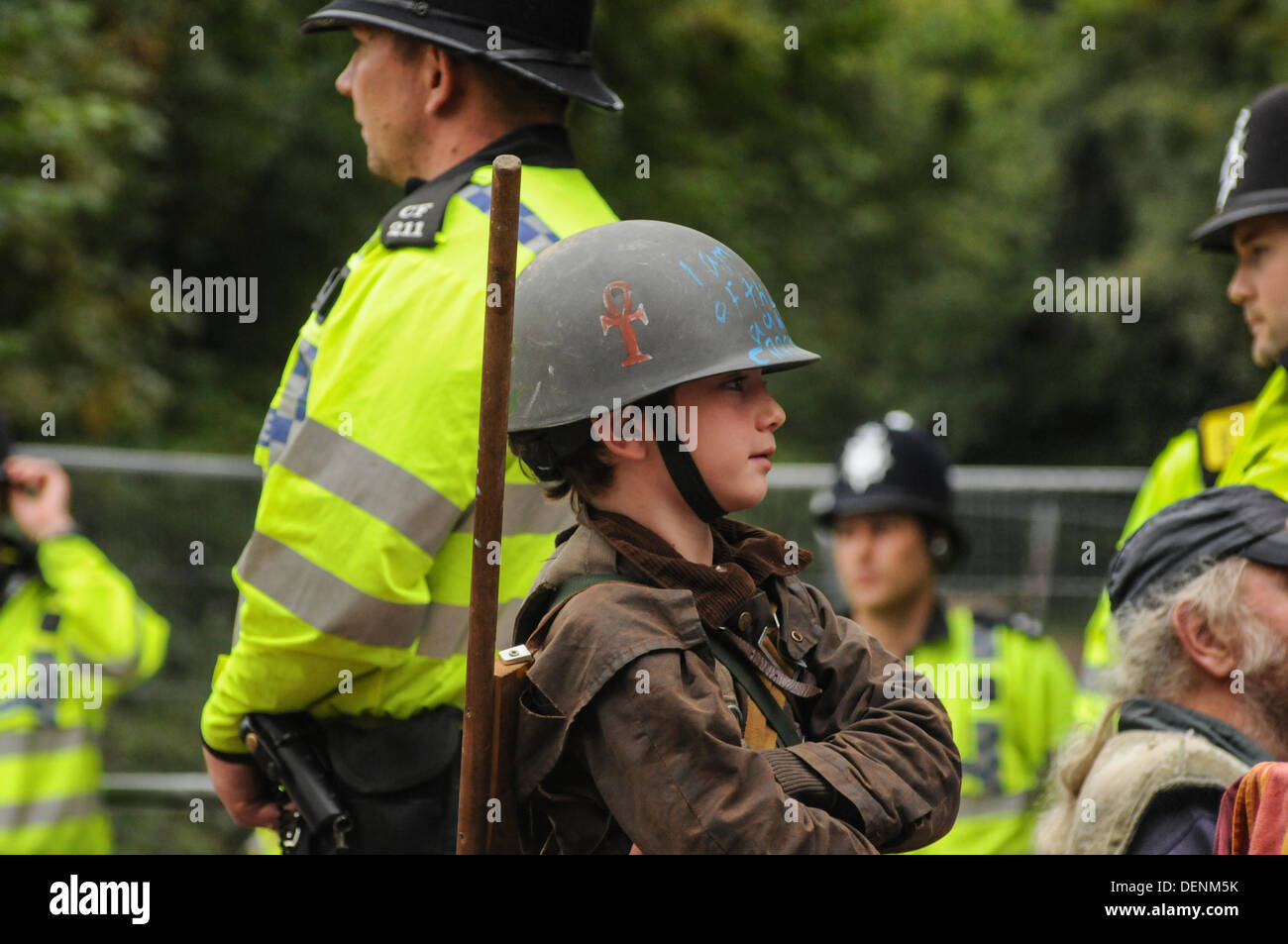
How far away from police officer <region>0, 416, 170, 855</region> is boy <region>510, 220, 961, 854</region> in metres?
3.11

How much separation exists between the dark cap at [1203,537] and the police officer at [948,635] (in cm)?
181

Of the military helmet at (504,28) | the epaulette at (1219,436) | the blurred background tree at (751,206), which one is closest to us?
the military helmet at (504,28)

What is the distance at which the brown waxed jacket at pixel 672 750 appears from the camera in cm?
184

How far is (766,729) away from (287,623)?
105 centimetres

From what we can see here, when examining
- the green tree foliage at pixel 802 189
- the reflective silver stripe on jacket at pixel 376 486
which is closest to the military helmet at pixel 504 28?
the reflective silver stripe on jacket at pixel 376 486

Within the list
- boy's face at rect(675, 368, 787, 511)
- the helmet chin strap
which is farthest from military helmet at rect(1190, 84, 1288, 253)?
the helmet chin strap

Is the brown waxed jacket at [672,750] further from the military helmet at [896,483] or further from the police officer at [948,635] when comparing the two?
the military helmet at [896,483]

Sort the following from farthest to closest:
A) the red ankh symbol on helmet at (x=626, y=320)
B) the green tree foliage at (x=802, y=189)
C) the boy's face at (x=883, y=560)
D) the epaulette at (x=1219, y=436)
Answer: the green tree foliage at (x=802, y=189)
the boy's face at (x=883, y=560)
the epaulette at (x=1219, y=436)
the red ankh symbol on helmet at (x=626, y=320)

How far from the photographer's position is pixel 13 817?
15.5 feet

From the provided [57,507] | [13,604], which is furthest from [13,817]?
[57,507]

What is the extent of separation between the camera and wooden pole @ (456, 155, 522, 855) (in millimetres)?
1766

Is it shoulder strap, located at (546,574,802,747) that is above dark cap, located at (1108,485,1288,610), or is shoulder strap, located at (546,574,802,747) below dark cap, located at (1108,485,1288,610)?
below

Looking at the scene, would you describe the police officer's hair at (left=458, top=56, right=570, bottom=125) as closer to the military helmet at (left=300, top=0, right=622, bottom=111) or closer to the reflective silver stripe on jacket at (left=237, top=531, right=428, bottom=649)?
the military helmet at (left=300, top=0, right=622, bottom=111)

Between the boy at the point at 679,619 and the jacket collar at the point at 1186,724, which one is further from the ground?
the boy at the point at 679,619
